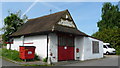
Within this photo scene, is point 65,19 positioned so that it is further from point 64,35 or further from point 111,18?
point 111,18

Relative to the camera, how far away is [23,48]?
13.1 metres

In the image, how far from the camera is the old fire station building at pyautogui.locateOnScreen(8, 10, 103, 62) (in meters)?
13.9

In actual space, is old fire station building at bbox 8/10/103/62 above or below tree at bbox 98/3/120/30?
below

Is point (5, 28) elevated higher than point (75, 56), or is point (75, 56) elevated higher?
point (5, 28)

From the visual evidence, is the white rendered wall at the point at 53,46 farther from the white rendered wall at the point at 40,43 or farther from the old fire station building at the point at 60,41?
the white rendered wall at the point at 40,43

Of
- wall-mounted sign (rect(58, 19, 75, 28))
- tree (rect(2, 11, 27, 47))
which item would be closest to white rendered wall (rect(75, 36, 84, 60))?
wall-mounted sign (rect(58, 19, 75, 28))

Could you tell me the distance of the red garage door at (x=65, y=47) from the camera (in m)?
14.5

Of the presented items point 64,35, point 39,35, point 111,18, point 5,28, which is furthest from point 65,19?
point 111,18

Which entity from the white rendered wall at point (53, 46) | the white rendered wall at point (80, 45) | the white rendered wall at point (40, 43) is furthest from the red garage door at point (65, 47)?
the white rendered wall at point (40, 43)

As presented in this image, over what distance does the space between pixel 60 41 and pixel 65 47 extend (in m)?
0.88

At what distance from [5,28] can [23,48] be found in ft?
41.0

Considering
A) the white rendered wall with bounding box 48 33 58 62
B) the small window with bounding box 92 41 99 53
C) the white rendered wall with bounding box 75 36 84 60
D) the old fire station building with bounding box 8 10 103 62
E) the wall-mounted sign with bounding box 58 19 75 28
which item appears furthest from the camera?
the small window with bounding box 92 41 99 53

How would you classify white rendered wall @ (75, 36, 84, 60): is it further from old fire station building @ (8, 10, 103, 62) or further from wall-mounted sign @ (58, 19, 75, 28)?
wall-mounted sign @ (58, 19, 75, 28)

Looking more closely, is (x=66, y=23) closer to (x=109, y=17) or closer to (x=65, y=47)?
(x=65, y=47)
